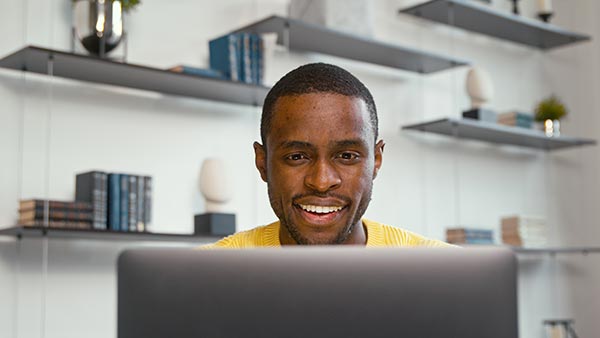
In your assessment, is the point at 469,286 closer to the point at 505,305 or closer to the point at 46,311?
the point at 505,305

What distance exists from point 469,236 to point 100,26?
1851mm

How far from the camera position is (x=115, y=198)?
9.09 ft

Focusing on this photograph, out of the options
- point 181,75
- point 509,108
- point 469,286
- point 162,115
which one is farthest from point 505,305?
point 509,108

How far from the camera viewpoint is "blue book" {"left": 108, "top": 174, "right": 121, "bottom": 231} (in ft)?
9.07

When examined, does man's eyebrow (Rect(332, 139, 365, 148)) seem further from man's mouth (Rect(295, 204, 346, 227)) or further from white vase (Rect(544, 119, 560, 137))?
white vase (Rect(544, 119, 560, 137))

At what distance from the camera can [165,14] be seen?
3277 millimetres

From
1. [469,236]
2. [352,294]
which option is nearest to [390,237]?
[352,294]

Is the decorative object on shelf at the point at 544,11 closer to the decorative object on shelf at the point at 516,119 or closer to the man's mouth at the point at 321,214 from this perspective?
the decorative object on shelf at the point at 516,119

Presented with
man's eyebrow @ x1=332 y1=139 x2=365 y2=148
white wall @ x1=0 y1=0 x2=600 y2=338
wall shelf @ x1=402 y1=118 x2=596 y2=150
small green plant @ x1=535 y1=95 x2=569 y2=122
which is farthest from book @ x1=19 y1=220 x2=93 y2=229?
small green plant @ x1=535 y1=95 x2=569 y2=122

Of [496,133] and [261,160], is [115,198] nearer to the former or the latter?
[261,160]

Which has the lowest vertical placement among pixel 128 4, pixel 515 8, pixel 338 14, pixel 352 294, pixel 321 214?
pixel 352 294

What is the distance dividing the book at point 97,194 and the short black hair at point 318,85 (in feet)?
4.74

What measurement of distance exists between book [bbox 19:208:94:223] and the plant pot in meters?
0.53

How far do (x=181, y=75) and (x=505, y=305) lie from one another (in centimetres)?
233
